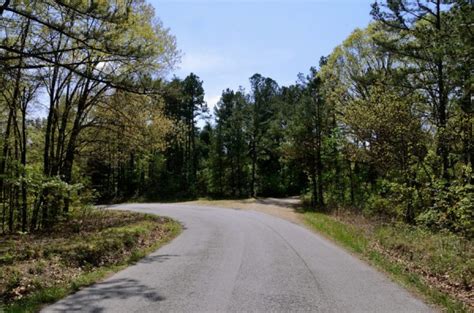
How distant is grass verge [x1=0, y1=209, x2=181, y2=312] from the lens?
775cm

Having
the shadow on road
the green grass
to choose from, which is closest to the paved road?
the shadow on road

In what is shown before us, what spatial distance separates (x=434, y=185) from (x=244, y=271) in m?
9.37

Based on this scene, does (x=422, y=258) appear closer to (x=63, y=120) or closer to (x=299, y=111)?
(x=63, y=120)

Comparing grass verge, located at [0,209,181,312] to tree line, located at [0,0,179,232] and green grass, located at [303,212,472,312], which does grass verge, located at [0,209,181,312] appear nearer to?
tree line, located at [0,0,179,232]

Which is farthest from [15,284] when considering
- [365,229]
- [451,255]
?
[365,229]

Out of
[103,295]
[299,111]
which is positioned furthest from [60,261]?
[299,111]

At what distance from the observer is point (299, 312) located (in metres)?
6.67

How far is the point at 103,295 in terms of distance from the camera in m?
7.71

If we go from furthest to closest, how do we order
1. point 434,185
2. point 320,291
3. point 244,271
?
point 434,185, point 244,271, point 320,291

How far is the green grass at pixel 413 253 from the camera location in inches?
324

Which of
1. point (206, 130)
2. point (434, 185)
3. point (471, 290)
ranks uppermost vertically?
point (206, 130)

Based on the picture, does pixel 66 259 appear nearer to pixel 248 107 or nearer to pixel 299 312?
pixel 299 312

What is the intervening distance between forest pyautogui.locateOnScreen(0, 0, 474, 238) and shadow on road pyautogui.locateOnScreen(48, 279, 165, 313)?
4778 mm

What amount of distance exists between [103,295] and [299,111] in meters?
31.0
